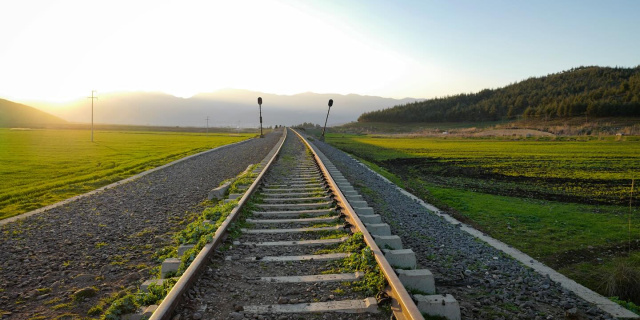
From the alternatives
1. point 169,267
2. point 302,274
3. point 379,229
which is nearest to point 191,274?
point 169,267

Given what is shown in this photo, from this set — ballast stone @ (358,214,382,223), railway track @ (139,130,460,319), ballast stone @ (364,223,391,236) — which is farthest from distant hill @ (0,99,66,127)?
ballast stone @ (364,223,391,236)

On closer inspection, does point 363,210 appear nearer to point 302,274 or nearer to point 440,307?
point 302,274

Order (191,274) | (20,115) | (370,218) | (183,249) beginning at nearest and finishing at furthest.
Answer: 1. (191,274)
2. (183,249)
3. (370,218)
4. (20,115)

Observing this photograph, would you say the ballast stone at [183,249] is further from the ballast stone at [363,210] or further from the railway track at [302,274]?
the ballast stone at [363,210]

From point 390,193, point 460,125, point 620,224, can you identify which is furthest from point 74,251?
point 460,125

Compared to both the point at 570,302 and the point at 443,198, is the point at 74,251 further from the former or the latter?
the point at 443,198

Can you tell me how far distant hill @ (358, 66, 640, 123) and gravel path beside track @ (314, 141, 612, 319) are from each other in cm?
7762

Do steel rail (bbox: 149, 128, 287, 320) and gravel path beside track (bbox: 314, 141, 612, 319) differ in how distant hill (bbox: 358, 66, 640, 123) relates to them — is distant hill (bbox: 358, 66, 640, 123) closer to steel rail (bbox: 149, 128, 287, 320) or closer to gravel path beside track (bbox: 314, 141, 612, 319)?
gravel path beside track (bbox: 314, 141, 612, 319)

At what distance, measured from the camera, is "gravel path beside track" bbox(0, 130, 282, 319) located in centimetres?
437

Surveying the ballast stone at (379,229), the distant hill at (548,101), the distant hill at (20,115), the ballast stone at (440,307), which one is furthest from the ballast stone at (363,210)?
the distant hill at (20,115)

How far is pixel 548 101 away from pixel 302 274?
353 feet

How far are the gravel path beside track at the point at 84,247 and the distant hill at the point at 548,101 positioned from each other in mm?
79776

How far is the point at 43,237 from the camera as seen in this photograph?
21.5 feet

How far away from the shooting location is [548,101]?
95.2 m
